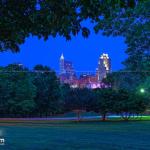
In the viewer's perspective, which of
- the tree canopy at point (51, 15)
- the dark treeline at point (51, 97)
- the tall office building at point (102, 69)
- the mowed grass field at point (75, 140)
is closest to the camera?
the tree canopy at point (51, 15)

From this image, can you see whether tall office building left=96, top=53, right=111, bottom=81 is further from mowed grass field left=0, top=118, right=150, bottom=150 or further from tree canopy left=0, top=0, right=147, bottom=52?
tree canopy left=0, top=0, right=147, bottom=52

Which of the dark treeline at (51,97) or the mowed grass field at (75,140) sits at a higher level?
the dark treeline at (51,97)

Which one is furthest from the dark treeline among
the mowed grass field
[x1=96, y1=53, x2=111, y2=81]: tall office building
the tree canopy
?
the tree canopy

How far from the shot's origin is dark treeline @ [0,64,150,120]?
47750mm

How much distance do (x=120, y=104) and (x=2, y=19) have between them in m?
42.6

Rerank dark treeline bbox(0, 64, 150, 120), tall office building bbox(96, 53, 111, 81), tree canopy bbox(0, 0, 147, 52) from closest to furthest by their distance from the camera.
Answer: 1. tree canopy bbox(0, 0, 147, 52)
2. dark treeline bbox(0, 64, 150, 120)
3. tall office building bbox(96, 53, 111, 81)

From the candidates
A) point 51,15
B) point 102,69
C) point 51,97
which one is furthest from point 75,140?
point 102,69

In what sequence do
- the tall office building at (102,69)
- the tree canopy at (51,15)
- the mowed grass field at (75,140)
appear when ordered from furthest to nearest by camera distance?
the tall office building at (102,69)
the mowed grass field at (75,140)
the tree canopy at (51,15)

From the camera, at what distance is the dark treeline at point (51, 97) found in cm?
4775

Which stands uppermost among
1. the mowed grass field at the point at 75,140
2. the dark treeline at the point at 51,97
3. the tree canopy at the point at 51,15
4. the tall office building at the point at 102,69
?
the tall office building at the point at 102,69

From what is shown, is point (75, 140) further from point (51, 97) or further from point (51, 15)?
point (51, 97)

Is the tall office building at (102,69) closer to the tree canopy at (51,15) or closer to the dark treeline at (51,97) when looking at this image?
the dark treeline at (51,97)

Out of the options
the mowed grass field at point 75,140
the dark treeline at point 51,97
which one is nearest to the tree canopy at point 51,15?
the mowed grass field at point 75,140

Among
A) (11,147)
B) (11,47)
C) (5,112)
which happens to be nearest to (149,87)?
(11,147)
